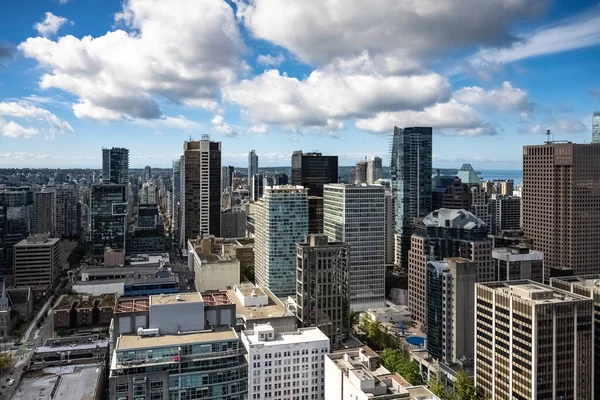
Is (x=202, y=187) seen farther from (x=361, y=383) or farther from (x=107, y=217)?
(x=361, y=383)

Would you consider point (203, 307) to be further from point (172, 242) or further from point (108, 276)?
point (172, 242)

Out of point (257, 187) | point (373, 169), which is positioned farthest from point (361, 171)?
point (257, 187)

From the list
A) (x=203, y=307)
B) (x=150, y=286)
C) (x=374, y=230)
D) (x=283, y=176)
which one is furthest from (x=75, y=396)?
(x=283, y=176)

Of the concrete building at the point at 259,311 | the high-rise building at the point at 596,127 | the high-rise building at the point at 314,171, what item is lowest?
the concrete building at the point at 259,311

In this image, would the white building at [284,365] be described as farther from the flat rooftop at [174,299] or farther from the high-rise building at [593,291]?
the high-rise building at [593,291]

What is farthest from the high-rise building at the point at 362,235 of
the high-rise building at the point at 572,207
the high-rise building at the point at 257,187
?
the high-rise building at the point at 257,187

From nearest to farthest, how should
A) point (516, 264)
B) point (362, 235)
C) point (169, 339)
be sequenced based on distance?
point (169, 339)
point (516, 264)
point (362, 235)
